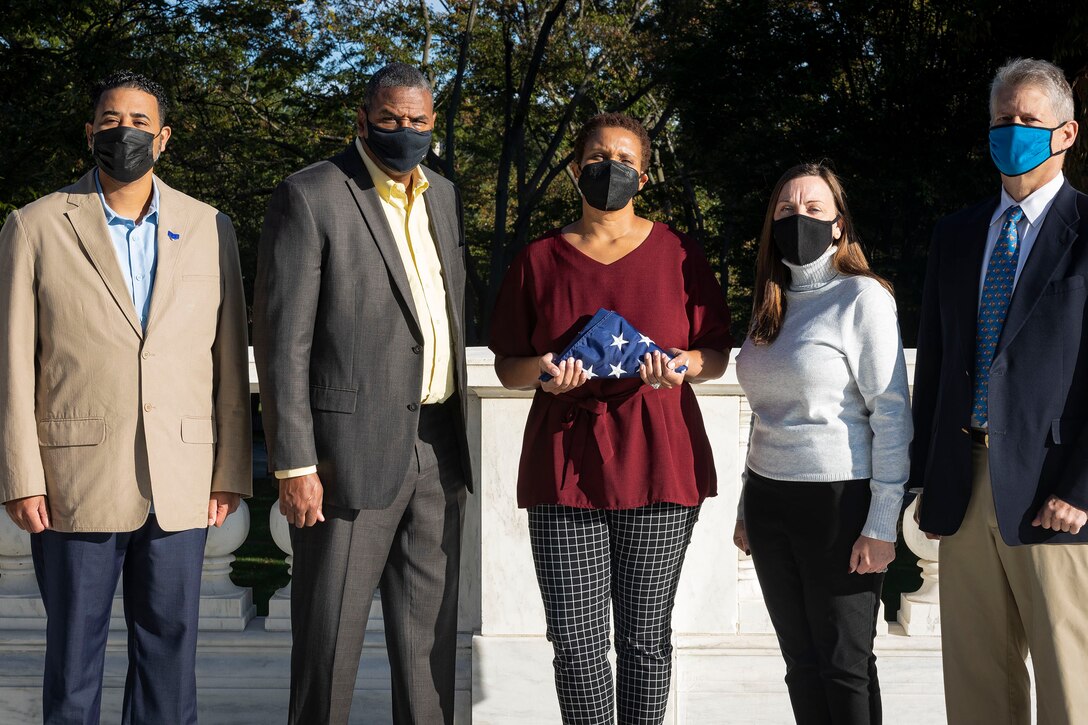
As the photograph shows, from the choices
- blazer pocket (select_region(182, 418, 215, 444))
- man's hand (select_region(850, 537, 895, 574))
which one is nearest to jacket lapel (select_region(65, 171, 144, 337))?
blazer pocket (select_region(182, 418, 215, 444))

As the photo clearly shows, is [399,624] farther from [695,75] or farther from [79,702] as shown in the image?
[695,75]

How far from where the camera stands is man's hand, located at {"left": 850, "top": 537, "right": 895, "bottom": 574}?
2814 mm

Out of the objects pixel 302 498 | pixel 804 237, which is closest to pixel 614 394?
pixel 804 237

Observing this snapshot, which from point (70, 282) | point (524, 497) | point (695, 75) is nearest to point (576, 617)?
point (524, 497)

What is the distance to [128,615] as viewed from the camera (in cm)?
310

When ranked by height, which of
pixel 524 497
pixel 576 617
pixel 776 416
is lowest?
pixel 576 617

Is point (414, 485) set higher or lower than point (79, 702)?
higher

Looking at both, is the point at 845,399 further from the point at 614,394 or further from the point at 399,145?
the point at 399,145

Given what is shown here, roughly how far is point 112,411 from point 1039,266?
2.60m

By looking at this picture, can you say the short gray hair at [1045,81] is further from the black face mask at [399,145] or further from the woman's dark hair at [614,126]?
the black face mask at [399,145]

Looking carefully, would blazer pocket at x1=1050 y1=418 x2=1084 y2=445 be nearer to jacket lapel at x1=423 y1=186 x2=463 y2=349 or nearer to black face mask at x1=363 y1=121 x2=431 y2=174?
jacket lapel at x1=423 y1=186 x2=463 y2=349

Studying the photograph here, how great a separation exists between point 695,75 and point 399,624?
1466cm

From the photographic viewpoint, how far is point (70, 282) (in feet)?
9.86

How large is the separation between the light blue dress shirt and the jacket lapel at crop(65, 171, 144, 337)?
2 centimetres
